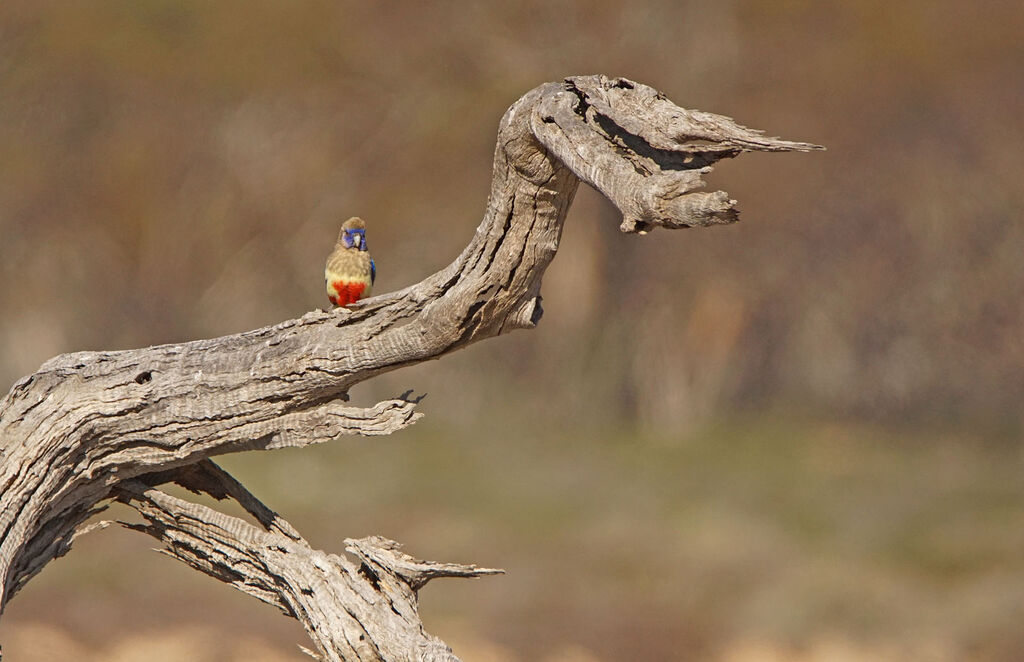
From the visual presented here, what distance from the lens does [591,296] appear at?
937 centimetres

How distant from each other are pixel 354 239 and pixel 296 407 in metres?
0.97

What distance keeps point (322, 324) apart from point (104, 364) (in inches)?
36.4

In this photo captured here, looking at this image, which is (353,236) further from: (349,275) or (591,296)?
(591,296)

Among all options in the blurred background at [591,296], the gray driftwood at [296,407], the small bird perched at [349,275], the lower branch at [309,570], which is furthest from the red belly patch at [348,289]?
the blurred background at [591,296]

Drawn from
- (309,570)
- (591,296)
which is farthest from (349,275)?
(591,296)

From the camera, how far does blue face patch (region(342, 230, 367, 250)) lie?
16.8 feet

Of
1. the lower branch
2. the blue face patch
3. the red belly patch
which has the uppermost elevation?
the blue face patch

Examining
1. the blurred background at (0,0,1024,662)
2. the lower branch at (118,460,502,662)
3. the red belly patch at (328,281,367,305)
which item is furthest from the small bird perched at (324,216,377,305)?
the blurred background at (0,0,1024,662)

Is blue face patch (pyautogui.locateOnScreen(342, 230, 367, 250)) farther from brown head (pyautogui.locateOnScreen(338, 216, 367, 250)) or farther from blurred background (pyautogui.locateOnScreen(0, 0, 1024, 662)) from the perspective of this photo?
blurred background (pyautogui.locateOnScreen(0, 0, 1024, 662))

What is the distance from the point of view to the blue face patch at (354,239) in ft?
16.8

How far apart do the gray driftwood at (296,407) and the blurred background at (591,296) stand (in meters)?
4.13

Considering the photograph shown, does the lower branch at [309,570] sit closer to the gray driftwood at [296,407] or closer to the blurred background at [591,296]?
the gray driftwood at [296,407]

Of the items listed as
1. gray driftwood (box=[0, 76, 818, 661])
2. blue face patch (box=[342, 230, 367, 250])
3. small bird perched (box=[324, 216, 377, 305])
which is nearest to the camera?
gray driftwood (box=[0, 76, 818, 661])

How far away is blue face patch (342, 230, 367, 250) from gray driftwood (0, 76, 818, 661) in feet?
2.49
